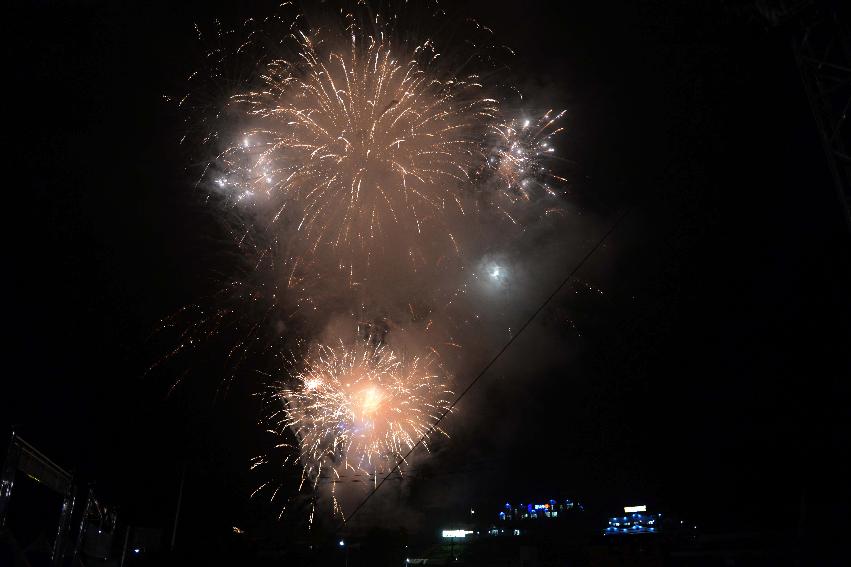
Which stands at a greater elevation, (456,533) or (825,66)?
(825,66)

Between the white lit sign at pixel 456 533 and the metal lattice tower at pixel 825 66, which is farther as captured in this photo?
the white lit sign at pixel 456 533

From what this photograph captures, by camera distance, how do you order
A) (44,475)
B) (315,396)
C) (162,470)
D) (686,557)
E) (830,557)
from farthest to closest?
(162,470)
(315,396)
(686,557)
(830,557)
(44,475)

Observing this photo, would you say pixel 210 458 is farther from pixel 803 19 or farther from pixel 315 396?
pixel 803 19

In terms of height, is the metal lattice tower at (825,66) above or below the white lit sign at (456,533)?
above

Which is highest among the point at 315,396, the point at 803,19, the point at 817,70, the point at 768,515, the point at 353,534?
the point at 803,19

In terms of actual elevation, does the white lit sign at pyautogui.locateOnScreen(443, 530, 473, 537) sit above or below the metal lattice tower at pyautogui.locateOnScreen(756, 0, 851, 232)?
below

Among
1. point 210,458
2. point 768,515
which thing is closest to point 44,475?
point 768,515

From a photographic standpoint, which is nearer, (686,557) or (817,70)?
(817,70)

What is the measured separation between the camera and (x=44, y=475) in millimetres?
5516

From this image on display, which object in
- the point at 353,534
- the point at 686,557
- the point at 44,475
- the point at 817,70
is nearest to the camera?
the point at 44,475

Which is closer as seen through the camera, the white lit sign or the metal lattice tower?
the metal lattice tower

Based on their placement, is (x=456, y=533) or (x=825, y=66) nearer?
(x=825, y=66)

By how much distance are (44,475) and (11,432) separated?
1.13 metres

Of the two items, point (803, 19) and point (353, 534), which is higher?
point (803, 19)
